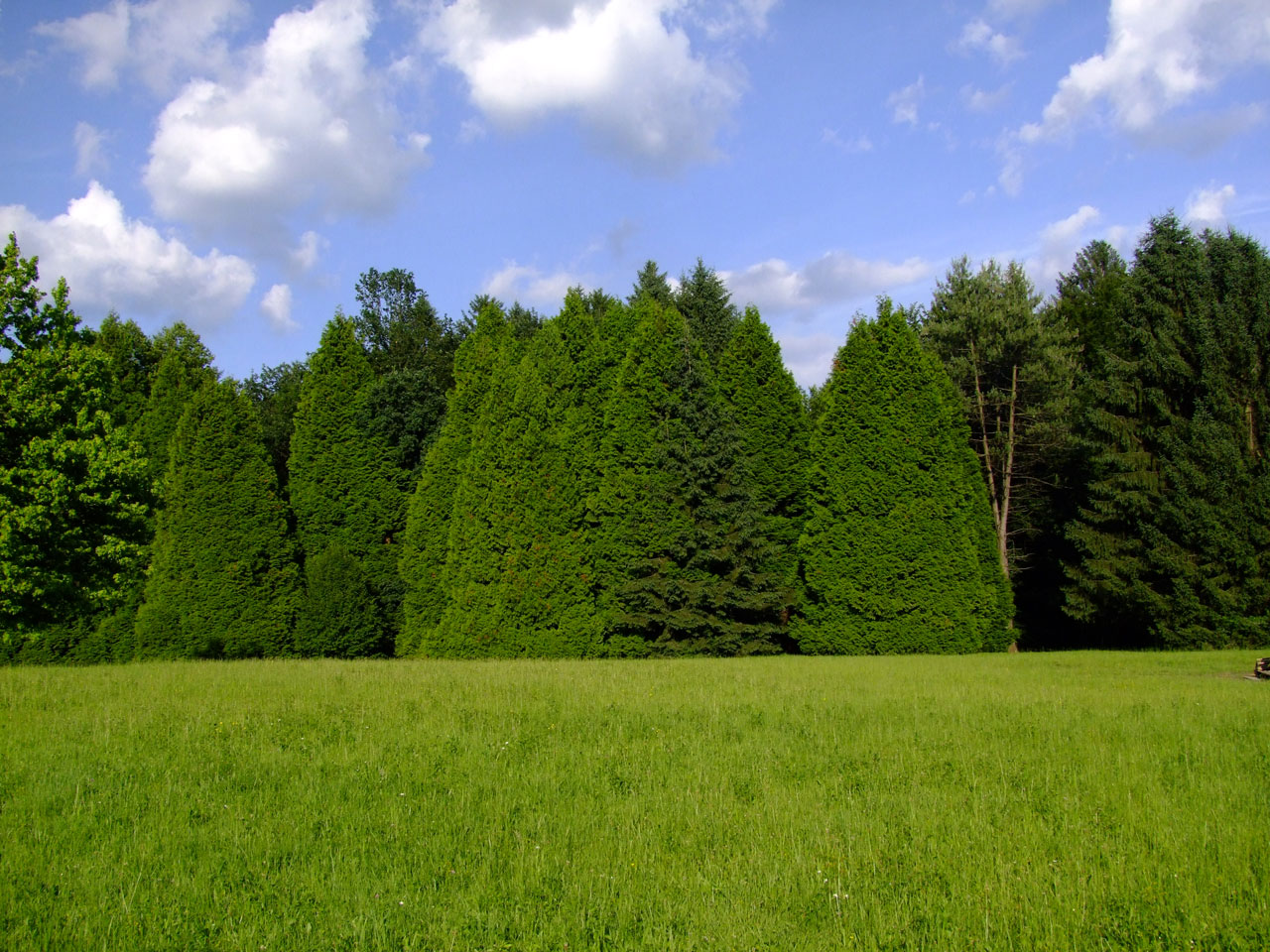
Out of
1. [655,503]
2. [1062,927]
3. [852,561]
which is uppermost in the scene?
[655,503]

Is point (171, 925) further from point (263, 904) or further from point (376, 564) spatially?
point (376, 564)

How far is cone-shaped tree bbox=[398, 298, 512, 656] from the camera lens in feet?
107

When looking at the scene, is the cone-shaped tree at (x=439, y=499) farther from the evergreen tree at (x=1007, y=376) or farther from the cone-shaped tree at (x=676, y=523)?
the evergreen tree at (x=1007, y=376)

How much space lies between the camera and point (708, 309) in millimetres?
41094

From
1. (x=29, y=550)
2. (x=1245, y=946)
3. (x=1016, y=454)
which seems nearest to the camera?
(x=1245, y=946)

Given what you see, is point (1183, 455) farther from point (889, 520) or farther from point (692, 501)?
point (692, 501)

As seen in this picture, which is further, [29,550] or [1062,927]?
[29,550]

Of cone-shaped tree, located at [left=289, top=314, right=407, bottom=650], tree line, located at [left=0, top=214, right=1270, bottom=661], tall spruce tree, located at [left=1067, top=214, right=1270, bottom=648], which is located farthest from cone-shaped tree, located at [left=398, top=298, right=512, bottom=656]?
tall spruce tree, located at [left=1067, top=214, right=1270, bottom=648]

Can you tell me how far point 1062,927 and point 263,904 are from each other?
470cm

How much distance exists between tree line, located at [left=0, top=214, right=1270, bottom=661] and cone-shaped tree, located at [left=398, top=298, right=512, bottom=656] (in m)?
0.10

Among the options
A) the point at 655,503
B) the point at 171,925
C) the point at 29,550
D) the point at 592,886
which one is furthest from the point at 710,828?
the point at 655,503

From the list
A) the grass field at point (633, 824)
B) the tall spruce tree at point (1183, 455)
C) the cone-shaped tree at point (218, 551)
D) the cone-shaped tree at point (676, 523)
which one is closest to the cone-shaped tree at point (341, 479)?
the cone-shaped tree at point (218, 551)

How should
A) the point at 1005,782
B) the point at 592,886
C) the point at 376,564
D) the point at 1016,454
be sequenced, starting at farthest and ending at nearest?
the point at 1016,454
the point at 376,564
the point at 1005,782
the point at 592,886

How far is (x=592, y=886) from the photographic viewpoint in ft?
18.3
